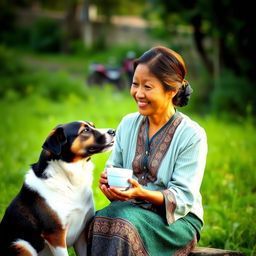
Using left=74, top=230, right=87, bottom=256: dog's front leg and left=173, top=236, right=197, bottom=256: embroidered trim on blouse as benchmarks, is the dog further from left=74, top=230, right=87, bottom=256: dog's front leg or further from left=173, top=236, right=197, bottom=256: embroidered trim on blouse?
left=173, top=236, right=197, bottom=256: embroidered trim on blouse

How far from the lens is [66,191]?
10.6 ft

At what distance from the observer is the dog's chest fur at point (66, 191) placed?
3189mm

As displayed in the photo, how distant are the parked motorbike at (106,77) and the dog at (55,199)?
44.8ft

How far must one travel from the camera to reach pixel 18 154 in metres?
7.92

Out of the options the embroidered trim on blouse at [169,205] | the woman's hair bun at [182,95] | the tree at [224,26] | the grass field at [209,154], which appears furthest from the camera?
the tree at [224,26]

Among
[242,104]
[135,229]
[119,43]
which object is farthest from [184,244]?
[119,43]

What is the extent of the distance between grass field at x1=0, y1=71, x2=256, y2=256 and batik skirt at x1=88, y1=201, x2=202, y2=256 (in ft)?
2.95

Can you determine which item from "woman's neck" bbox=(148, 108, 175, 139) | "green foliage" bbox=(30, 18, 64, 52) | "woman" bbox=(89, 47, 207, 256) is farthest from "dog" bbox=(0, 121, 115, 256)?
"green foliage" bbox=(30, 18, 64, 52)

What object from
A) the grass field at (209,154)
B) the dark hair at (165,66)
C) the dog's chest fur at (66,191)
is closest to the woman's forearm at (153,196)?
the dog's chest fur at (66,191)

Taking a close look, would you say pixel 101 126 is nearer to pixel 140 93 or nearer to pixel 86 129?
pixel 86 129

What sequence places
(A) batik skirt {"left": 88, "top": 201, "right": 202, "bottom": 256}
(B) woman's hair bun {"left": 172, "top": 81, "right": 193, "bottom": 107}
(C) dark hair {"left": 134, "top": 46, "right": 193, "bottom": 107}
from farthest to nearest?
(B) woman's hair bun {"left": 172, "top": 81, "right": 193, "bottom": 107}, (C) dark hair {"left": 134, "top": 46, "right": 193, "bottom": 107}, (A) batik skirt {"left": 88, "top": 201, "right": 202, "bottom": 256}

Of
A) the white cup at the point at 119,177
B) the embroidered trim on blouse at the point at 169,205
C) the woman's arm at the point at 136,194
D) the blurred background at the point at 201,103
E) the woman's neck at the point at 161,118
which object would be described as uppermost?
the woman's neck at the point at 161,118

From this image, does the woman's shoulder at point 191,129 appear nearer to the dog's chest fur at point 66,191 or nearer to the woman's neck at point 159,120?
the woman's neck at point 159,120

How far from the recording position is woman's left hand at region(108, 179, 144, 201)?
9.55 feet
